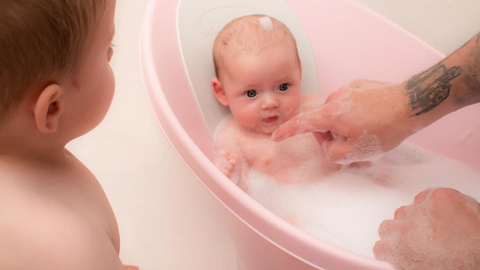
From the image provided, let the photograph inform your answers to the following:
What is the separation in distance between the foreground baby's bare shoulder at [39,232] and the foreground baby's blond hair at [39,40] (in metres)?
0.12

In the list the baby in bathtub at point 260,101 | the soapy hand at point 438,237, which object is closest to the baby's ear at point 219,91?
the baby in bathtub at point 260,101

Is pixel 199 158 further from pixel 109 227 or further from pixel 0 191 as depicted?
pixel 0 191

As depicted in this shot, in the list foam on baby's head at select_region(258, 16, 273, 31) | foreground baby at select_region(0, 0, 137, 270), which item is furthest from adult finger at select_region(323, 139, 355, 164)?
foreground baby at select_region(0, 0, 137, 270)

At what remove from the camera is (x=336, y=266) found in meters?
0.64

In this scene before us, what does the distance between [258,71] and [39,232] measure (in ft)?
2.21

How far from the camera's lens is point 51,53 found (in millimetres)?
459

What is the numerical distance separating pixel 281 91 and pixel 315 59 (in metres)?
0.31

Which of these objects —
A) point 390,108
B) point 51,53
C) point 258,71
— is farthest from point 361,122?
point 51,53

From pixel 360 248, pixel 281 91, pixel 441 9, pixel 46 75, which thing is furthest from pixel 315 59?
pixel 46 75

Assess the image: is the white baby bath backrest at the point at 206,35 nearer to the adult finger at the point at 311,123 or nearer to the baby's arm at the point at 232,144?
the baby's arm at the point at 232,144

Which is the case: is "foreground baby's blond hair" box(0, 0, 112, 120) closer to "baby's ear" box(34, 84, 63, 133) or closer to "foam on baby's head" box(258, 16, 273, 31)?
"baby's ear" box(34, 84, 63, 133)

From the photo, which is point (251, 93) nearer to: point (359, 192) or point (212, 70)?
point (212, 70)

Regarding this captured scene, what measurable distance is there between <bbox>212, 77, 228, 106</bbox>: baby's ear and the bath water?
232 millimetres

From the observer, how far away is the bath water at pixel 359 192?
943 mm
